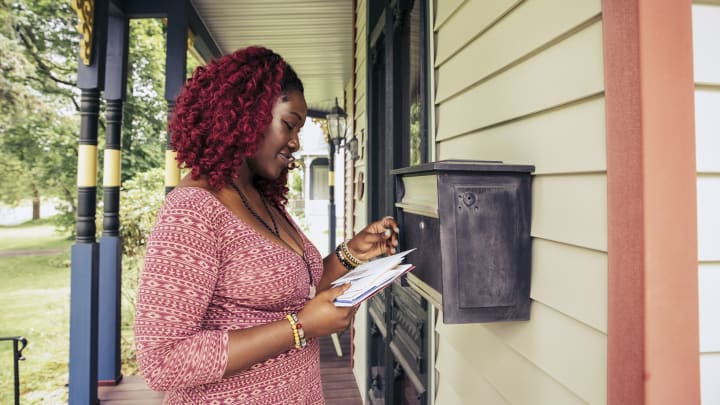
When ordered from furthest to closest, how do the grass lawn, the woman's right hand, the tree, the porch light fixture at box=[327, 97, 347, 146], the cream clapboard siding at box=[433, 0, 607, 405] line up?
the tree → the porch light fixture at box=[327, 97, 347, 146] → the grass lawn → the woman's right hand → the cream clapboard siding at box=[433, 0, 607, 405]

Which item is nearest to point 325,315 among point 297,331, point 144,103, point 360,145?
point 297,331

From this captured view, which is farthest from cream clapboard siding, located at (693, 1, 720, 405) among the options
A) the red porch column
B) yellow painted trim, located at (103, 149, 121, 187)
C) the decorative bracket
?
yellow painted trim, located at (103, 149, 121, 187)

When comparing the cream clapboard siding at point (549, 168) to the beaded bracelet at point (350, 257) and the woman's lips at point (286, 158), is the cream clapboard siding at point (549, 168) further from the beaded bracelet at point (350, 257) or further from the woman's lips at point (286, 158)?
the woman's lips at point (286, 158)

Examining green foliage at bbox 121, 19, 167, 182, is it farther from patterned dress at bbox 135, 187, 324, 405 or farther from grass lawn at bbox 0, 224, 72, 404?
patterned dress at bbox 135, 187, 324, 405

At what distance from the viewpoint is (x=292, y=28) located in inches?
205

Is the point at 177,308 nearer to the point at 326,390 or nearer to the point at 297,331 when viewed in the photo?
the point at 297,331

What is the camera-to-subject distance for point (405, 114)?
2.74 meters

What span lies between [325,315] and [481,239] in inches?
17.2

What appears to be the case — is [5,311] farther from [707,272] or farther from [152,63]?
[707,272]

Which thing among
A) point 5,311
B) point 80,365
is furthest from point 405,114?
point 5,311

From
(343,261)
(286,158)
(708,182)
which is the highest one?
(286,158)

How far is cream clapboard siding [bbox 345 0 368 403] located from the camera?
4.07m

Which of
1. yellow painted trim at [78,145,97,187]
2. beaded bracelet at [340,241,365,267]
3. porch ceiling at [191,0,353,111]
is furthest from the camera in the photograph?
porch ceiling at [191,0,353,111]

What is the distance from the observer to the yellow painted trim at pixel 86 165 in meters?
3.49
